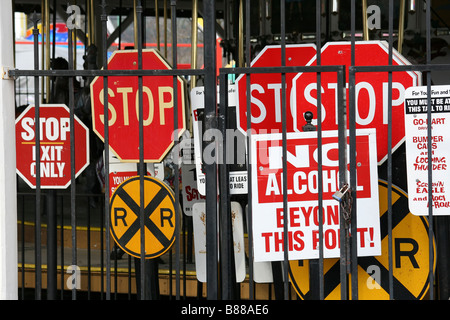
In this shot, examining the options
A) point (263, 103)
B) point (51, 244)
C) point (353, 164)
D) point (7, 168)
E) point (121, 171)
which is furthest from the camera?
point (51, 244)

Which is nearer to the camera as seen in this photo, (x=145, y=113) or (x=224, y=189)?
(x=224, y=189)

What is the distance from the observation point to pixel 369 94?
13.3 ft

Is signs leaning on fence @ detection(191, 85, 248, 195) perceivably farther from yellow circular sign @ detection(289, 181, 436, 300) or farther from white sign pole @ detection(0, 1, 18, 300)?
white sign pole @ detection(0, 1, 18, 300)

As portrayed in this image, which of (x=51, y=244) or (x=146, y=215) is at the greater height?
(x=146, y=215)

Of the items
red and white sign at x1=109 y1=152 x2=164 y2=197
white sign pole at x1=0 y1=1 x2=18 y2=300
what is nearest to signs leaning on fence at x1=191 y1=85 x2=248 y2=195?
red and white sign at x1=109 y1=152 x2=164 y2=197

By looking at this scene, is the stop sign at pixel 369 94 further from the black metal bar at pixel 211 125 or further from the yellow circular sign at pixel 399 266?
the black metal bar at pixel 211 125

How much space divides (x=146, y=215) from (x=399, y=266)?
140cm

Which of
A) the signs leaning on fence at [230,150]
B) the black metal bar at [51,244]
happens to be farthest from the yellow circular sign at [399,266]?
the black metal bar at [51,244]

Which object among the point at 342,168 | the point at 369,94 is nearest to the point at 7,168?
the point at 342,168

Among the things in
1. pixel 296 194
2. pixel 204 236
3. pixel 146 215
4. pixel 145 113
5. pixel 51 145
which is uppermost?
pixel 145 113

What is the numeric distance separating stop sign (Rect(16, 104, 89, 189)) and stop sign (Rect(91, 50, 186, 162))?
1.83 ft

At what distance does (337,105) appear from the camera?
12.4 ft

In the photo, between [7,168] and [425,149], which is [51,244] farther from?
[425,149]

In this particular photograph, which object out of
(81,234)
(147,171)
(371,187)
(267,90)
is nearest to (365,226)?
(371,187)
